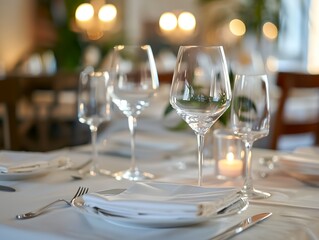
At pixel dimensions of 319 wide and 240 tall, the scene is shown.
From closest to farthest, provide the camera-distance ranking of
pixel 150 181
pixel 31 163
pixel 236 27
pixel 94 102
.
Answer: pixel 150 181, pixel 31 163, pixel 94 102, pixel 236 27

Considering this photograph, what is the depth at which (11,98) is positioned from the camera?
2.08 metres

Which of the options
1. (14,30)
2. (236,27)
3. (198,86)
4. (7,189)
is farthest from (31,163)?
(236,27)

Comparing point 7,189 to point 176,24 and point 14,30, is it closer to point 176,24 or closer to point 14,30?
point 14,30

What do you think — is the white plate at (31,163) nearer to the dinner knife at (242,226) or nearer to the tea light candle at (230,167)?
the tea light candle at (230,167)

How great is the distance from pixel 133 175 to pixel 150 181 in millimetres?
260

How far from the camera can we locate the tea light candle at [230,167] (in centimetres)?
129

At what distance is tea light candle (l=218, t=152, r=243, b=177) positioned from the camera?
1285 millimetres

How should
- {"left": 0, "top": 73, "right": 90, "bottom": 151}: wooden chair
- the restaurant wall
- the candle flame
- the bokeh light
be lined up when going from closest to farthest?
1. the candle flame
2. {"left": 0, "top": 73, "right": 90, "bottom": 151}: wooden chair
3. the restaurant wall
4. the bokeh light

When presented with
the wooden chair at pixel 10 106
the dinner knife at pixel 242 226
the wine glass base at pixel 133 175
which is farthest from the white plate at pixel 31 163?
the wooden chair at pixel 10 106

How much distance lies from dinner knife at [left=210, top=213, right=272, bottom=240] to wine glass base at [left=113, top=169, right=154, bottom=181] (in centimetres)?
38

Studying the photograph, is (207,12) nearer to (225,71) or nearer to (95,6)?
(95,6)

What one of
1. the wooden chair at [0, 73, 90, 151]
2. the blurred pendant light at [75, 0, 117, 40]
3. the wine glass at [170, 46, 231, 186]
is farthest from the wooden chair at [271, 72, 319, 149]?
the blurred pendant light at [75, 0, 117, 40]

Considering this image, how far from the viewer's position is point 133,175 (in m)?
1.28

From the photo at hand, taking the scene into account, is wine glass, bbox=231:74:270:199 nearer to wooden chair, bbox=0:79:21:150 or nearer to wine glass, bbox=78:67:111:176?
wine glass, bbox=78:67:111:176
